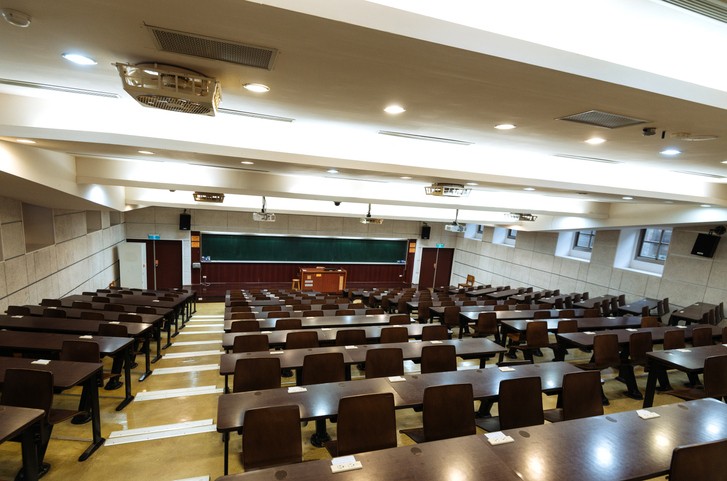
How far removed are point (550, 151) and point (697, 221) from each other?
20.4 ft

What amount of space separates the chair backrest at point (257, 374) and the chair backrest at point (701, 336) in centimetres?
725

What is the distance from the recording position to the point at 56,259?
874cm

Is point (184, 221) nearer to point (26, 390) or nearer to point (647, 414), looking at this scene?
point (26, 390)

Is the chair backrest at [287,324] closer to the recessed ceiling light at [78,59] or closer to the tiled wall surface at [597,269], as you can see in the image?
the recessed ceiling light at [78,59]

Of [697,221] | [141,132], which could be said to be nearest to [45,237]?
[141,132]

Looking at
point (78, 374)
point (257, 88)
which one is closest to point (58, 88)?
point (257, 88)

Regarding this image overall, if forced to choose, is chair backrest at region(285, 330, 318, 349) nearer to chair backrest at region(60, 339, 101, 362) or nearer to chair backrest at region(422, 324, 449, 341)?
chair backrest at region(422, 324, 449, 341)

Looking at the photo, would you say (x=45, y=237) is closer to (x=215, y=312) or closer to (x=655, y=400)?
→ (x=215, y=312)

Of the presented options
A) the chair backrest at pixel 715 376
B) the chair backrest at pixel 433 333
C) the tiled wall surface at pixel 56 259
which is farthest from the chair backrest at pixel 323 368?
the tiled wall surface at pixel 56 259

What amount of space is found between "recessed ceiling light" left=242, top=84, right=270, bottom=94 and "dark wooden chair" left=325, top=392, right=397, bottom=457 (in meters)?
2.80

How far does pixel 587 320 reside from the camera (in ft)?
23.5

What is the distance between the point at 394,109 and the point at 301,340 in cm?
357

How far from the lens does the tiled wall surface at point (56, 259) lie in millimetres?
6863

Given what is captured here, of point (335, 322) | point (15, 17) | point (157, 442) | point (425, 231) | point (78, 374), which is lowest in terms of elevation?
point (157, 442)
